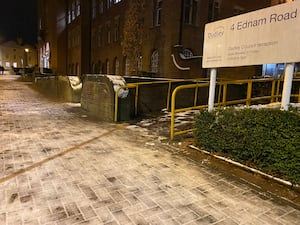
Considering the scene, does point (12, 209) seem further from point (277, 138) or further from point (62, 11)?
point (62, 11)

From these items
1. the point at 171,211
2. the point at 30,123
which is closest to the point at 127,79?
the point at 30,123

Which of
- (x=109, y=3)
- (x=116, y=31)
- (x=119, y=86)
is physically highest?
(x=109, y=3)

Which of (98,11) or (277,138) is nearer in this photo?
(277,138)

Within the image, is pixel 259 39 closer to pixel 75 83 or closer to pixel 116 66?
pixel 75 83

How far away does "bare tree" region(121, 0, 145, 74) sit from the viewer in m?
17.0

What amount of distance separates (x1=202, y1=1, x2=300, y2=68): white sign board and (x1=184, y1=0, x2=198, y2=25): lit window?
36.8 feet

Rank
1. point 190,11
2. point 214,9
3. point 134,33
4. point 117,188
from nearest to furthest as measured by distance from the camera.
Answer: point 117,188
point 190,11
point 214,9
point 134,33

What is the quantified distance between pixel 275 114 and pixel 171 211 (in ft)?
6.97

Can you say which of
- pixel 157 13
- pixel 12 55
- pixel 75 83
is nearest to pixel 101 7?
pixel 157 13

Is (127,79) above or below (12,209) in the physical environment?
above

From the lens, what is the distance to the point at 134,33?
17375 mm

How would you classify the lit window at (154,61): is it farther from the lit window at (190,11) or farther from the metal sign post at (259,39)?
the metal sign post at (259,39)

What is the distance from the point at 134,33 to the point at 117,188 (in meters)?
15.4

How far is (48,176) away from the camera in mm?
3682
